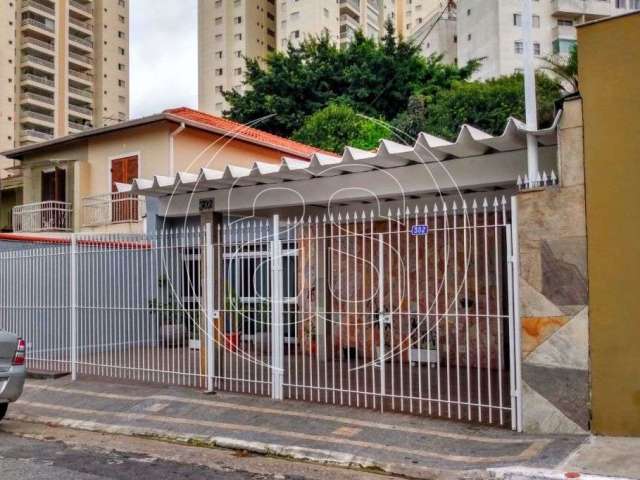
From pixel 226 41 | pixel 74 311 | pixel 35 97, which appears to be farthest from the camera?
pixel 226 41

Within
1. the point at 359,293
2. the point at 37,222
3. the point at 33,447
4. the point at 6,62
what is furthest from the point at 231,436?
the point at 6,62

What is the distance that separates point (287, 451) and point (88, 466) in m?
1.89

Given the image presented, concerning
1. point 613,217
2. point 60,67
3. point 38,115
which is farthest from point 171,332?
point 60,67

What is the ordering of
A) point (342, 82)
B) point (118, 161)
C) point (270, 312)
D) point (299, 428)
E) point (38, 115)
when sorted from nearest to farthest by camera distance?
1. point (299, 428)
2. point (270, 312)
3. point (118, 161)
4. point (342, 82)
5. point (38, 115)

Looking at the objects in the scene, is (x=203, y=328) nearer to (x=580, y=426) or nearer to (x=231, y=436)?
(x=231, y=436)

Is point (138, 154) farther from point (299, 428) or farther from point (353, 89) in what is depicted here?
point (299, 428)

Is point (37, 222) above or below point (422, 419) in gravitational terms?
above

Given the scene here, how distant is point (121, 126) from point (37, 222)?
195 inches

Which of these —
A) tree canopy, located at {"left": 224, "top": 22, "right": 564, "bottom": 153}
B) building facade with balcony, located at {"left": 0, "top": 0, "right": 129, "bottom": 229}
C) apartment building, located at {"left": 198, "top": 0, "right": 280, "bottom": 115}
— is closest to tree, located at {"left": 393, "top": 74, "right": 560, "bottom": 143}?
tree canopy, located at {"left": 224, "top": 22, "right": 564, "bottom": 153}

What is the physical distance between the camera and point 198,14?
257ft

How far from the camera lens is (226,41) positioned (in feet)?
249

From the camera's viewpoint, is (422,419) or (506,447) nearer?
(506,447)

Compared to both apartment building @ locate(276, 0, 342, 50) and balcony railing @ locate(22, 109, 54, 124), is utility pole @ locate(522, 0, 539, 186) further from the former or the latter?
apartment building @ locate(276, 0, 342, 50)

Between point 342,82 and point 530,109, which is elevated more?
point 342,82
